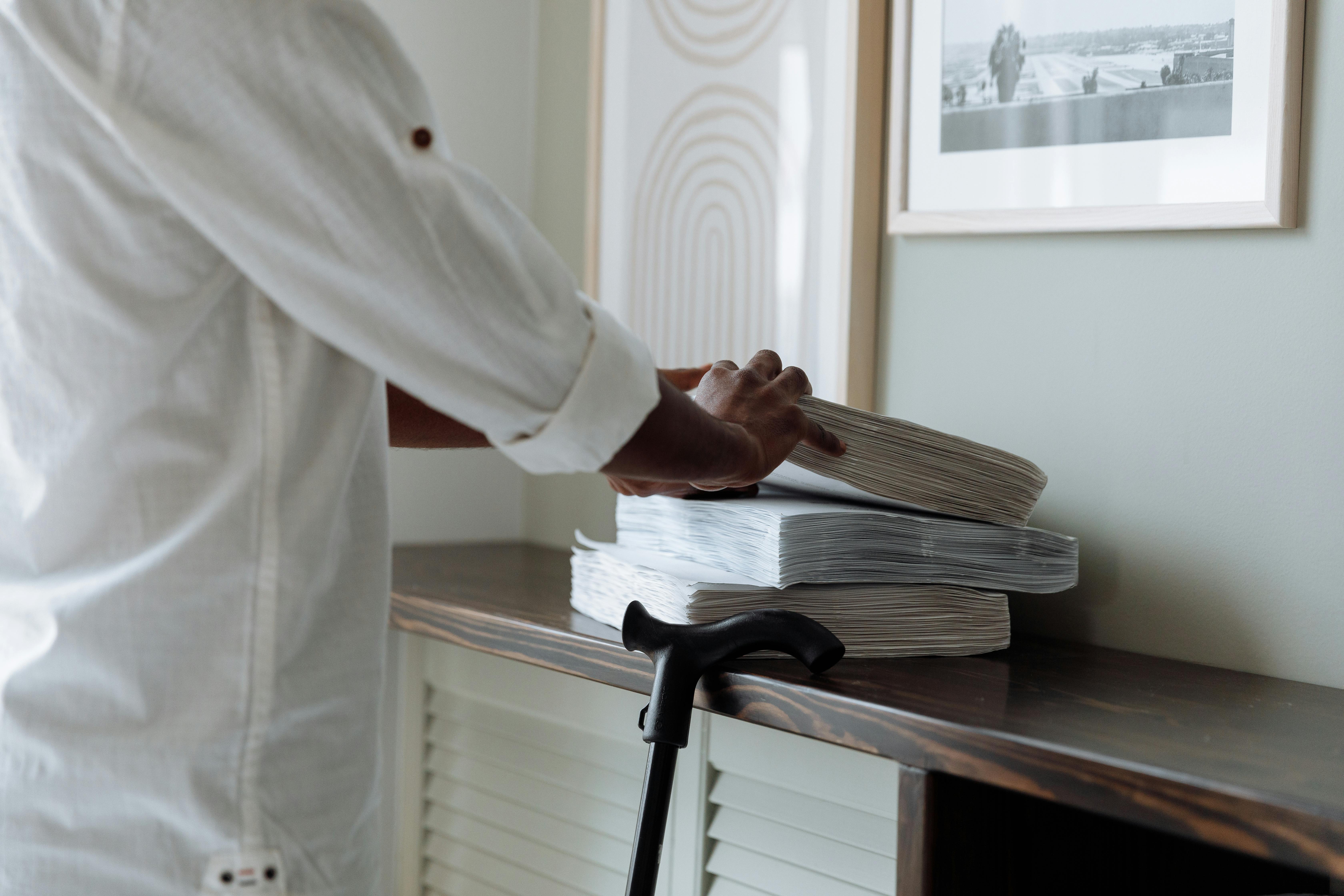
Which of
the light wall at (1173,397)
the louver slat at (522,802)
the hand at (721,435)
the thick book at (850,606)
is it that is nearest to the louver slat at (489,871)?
the louver slat at (522,802)

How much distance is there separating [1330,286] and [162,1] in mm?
923

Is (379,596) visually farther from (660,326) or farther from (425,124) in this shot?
(660,326)

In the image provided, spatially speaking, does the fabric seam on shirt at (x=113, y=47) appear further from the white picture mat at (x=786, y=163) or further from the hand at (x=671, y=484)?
the white picture mat at (x=786, y=163)

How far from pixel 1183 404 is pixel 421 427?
0.70 m

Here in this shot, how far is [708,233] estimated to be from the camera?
153 centimetres

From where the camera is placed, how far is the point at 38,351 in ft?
2.08

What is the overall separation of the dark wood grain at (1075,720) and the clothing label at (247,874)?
1.21 ft

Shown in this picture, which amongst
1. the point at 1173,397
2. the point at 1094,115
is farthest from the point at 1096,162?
the point at 1173,397

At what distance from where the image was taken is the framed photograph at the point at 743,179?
1.34m

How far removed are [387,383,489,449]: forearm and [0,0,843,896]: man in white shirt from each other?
0.71 ft

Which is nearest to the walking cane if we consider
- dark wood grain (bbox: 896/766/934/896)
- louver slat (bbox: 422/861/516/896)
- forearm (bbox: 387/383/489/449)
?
dark wood grain (bbox: 896/766/934/896)

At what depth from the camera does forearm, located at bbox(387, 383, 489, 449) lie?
91 centimetres

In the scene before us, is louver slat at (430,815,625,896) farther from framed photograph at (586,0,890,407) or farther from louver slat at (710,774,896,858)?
framed photograph at (586,0,890,407)

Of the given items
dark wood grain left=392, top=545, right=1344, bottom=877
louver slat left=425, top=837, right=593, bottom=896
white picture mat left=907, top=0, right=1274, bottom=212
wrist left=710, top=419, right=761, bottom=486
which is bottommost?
louver slat left=425, top=837, right=593, bottom=896
